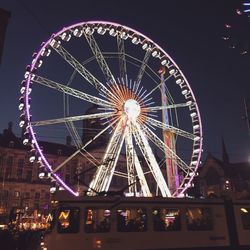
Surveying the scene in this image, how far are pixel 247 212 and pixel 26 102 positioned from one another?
48.6 feet

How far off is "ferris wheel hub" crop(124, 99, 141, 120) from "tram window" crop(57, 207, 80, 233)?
11771 millimetres

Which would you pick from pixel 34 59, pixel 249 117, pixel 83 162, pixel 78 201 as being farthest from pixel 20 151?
pixel 78 201

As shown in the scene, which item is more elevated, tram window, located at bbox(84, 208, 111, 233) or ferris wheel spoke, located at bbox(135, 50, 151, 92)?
ferris wheel spoke, located at bbox(135, 50, 151, 92)

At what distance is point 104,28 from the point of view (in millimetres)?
24766

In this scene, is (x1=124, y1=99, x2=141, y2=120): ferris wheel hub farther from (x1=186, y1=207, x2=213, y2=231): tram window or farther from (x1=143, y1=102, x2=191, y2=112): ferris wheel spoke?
(x1=186, y1=207, x2=213, y2=231): tram window

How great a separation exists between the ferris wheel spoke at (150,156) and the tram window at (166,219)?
9.35 meters

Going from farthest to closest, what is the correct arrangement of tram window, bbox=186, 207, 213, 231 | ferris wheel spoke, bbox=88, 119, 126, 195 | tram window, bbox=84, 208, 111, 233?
ferris wheel spoke, bbox=88, 119, 126, 195
tram window, bbox=186, 207, 213, 231
tram window, bbox=84, 208, 111, 233

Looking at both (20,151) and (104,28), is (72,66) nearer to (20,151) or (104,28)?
(104,28)

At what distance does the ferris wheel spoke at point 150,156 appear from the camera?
23062 mm

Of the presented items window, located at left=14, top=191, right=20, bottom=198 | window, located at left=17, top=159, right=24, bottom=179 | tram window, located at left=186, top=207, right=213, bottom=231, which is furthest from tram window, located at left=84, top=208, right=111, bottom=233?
window, located at left=17, top=159, right=24, bottom=179

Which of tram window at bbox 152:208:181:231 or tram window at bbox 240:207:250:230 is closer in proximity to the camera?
tram window at bbox 152:208:181:231

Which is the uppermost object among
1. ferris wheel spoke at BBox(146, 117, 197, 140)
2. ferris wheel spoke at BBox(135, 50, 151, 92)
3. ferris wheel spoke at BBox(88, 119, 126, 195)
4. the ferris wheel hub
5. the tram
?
ferris wheel spoke at BBox(135, 50, 151, 92)

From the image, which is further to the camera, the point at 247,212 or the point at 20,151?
the point at 20,151

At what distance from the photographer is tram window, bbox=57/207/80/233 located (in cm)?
1214
